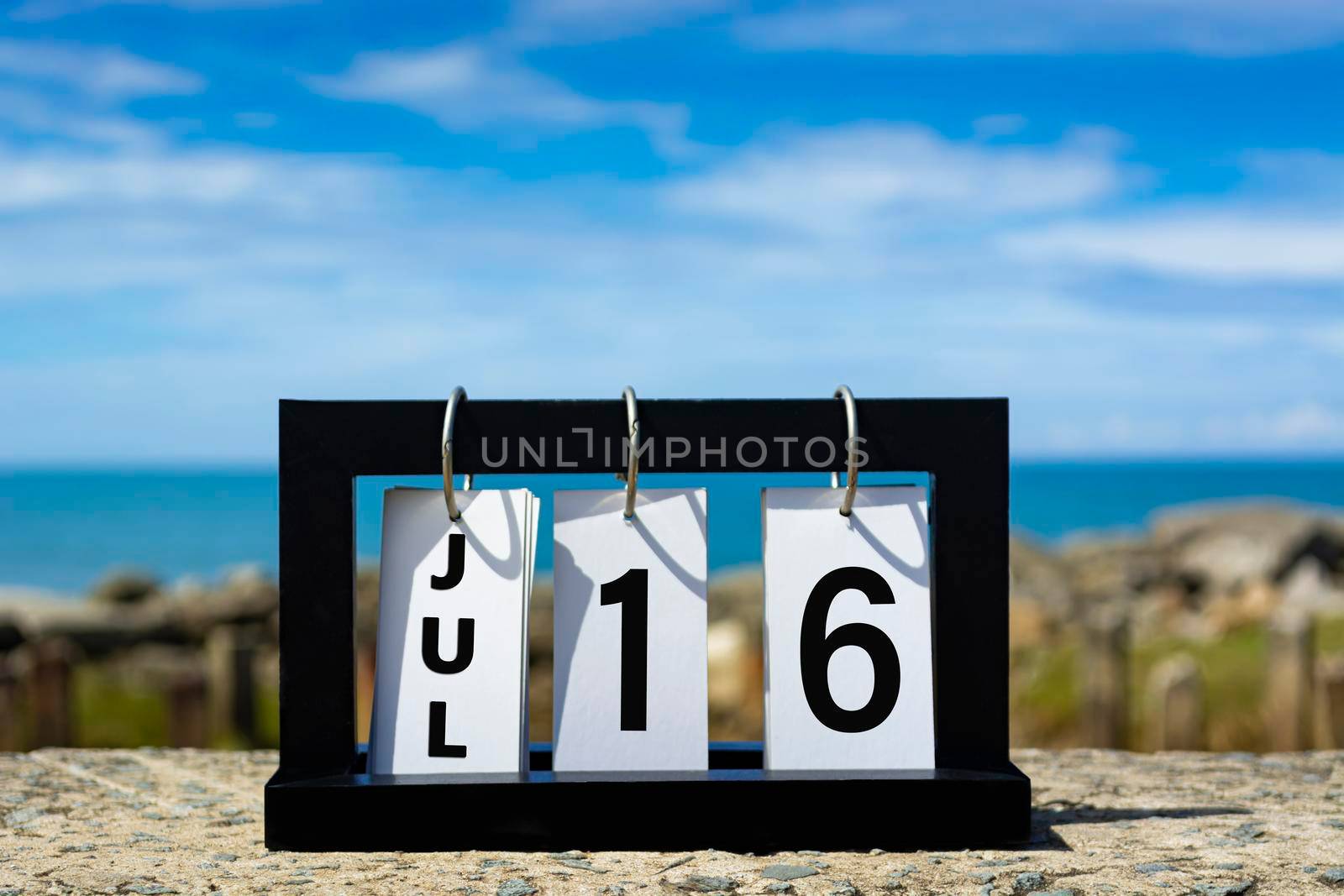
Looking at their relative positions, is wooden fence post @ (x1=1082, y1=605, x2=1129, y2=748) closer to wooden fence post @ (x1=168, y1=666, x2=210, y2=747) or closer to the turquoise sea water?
wooden fence post @ (x1=168, y1=666, x2=210, y2=747)

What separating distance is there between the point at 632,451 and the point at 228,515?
7694 centimetres

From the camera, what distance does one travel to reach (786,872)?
8.13 feet

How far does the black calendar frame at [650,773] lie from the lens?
2.61 metres

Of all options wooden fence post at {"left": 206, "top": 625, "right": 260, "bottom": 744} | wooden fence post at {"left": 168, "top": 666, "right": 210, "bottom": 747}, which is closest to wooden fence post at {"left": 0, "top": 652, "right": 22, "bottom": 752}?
wooden fence post at {"left": 168, "top": 666, "right": 210, "bottom": 747}

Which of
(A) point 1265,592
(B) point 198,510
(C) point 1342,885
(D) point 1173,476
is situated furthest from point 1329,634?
(D) point 1173,476

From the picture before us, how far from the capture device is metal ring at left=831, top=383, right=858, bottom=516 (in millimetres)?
2639

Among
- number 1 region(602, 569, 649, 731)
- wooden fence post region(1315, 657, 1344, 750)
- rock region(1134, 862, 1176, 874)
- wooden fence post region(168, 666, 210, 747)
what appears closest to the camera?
rock region(1134, 862, 1176, 874)

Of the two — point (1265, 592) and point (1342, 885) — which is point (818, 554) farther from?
point (1265, 592)

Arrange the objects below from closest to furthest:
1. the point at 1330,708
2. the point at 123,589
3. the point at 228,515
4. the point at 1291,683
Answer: the point at 1330,708 → the point at 1291,683 → the point at 123,589 → the point at 228,515

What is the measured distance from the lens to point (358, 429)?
8.68ft

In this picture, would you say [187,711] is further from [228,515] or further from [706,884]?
[228,515]

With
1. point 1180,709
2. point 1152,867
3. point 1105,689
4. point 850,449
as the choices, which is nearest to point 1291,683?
point 1180,709

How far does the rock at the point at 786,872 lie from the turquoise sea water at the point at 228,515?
2281 centimetres

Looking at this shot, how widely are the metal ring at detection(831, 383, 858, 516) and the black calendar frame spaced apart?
0.03 meters
